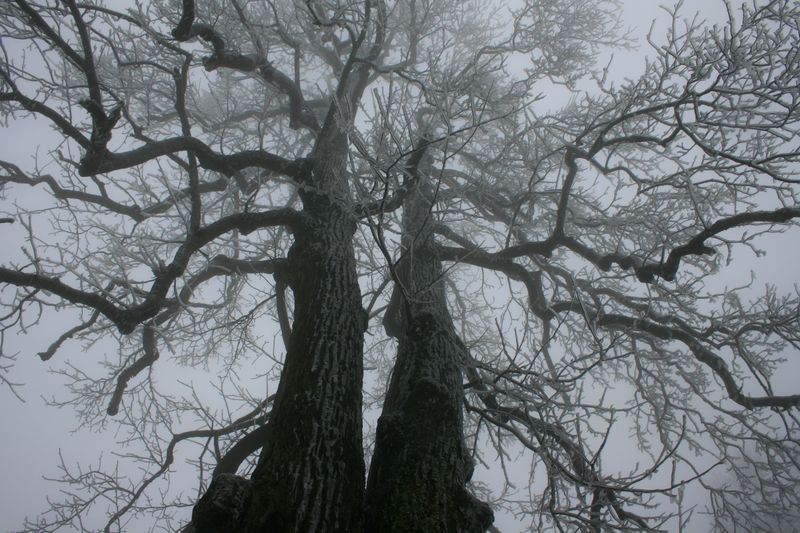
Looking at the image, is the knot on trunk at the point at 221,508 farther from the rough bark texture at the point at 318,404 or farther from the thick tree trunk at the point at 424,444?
the thick tree trunk at the point at 424,444

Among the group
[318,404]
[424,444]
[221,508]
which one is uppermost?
[318,404]

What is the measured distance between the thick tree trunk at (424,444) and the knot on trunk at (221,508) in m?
0.53

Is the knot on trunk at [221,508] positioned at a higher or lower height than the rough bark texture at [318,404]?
lower

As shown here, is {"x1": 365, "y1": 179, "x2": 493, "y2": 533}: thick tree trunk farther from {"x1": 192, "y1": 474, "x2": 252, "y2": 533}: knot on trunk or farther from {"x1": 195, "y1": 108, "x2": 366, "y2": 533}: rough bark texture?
{"x1": 192, "y1": 474, "x2": 252, "y2": 533}: knot on trunk

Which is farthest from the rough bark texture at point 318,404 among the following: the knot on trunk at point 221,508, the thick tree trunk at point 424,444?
the thick tree trunk at point 424,444

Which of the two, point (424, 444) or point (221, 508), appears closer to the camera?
point (221, 508)

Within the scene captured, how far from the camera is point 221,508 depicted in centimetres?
177

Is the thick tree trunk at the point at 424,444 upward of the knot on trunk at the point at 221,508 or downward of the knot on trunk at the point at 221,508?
upward

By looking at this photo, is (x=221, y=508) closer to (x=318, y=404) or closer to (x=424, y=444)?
(x=318, y=404)

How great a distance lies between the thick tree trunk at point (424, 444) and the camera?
5.94ft

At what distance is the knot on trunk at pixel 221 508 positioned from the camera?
1772 mm

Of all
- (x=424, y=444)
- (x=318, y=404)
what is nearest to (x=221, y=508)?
(x=318, y=404)

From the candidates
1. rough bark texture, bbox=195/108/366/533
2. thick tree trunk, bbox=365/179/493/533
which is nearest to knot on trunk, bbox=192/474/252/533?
rough bark texture, bbox=195/108/366/533

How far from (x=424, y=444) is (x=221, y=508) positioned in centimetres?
91
